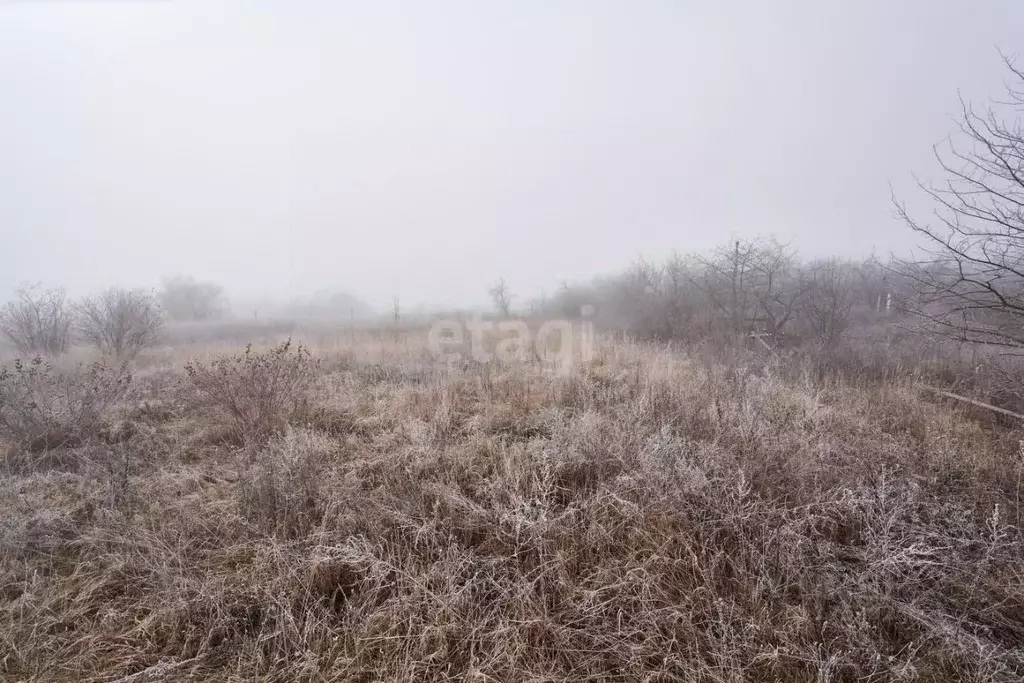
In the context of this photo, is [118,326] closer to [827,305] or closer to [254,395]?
[254,395]

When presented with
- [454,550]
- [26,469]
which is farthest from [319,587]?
[26,469]

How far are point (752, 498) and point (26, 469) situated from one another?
5.36m

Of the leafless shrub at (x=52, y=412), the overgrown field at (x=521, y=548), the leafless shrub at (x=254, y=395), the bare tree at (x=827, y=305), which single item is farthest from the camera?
the bare tree at (x=827, y=305)

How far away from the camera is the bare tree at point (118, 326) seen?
937 centimetres

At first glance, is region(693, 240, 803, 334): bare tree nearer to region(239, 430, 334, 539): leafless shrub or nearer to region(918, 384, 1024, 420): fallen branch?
region(918, 384, 1024, 420): fallen branch

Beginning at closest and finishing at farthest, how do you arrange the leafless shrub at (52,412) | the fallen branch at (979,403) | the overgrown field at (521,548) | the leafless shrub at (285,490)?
the overgrown field at (521,548), the leafless shrub at (285,490), the leafless shrub at (52,412), the fallen branch at (979,403)

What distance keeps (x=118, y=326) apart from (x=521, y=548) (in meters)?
11.4

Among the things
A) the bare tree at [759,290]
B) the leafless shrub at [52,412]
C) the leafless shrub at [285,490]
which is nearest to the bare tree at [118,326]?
the leafless shrub at [52,412]

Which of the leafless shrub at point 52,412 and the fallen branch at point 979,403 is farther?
the fallen branch at point 979,403

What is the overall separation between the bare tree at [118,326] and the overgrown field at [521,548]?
22.1 feet

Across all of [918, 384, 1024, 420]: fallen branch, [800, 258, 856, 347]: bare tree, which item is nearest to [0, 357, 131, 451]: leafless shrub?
[918, 384, 1024, 420]: fallen branch

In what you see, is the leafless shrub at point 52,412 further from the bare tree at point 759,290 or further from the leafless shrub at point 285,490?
the bare tree at point 759,290

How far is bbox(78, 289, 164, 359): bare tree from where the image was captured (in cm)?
937

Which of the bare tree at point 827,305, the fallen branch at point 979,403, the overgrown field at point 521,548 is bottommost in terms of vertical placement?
the overgrown field at point 521,548
